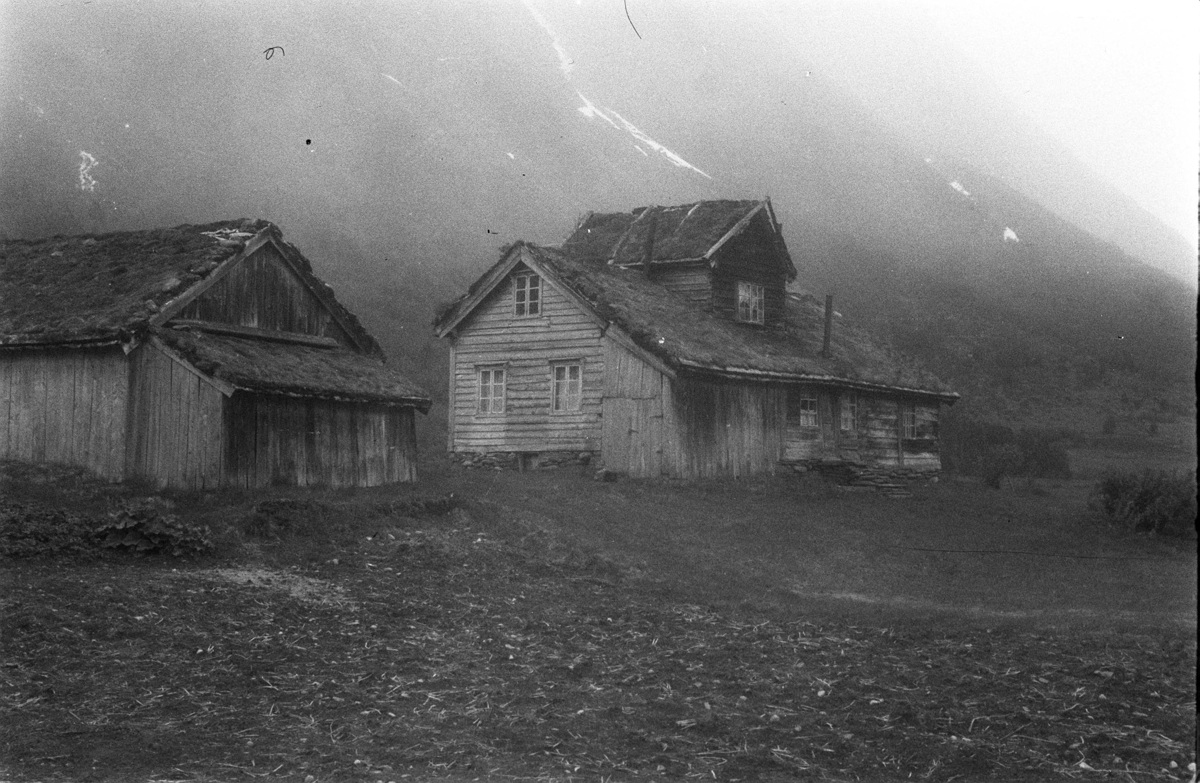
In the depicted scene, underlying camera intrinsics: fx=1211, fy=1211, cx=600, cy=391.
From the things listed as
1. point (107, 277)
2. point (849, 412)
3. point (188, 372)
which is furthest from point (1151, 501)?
point (107, 277)

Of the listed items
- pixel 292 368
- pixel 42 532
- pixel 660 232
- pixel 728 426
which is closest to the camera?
pixel 42 532

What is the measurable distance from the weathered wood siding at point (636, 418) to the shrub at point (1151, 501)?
31.7 feet

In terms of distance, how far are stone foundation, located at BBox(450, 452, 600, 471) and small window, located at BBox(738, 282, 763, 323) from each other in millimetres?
7460

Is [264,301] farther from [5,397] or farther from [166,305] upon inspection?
[5,397]

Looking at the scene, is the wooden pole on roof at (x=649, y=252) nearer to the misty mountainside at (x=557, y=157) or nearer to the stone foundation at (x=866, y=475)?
the stone foundation at (x=866, y=475)

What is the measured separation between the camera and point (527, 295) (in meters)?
31.8

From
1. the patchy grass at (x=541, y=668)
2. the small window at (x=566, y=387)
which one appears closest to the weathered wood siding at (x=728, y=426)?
the small window at (x=566, y=387)

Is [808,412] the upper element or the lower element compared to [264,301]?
lower

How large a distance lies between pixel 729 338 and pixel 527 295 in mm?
5482

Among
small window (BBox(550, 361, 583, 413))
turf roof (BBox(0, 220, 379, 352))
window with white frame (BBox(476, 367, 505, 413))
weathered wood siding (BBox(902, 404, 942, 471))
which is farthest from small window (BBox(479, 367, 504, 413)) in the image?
weathered wood siding (BBox(902, 404, 942, 471))

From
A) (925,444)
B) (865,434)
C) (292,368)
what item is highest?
(292,368)

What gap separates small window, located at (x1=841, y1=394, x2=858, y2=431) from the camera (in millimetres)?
35719

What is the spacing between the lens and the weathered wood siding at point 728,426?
96.3ft

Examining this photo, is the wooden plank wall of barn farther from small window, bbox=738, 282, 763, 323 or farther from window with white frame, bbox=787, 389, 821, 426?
small window, bbox=738, 282, 763, 323
